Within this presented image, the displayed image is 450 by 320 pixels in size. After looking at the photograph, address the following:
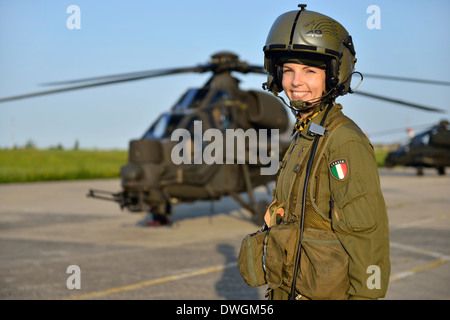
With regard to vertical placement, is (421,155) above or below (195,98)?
below

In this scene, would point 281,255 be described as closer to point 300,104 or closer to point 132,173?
point 300,104

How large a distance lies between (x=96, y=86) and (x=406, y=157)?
79.0 feet

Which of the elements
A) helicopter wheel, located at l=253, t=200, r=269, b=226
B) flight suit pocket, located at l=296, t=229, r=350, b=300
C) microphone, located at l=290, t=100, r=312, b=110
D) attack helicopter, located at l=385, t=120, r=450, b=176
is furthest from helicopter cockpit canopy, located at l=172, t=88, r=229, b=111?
attack helicopter, located at l=385, t=120, r=450, b=176

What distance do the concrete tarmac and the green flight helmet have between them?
3783mm

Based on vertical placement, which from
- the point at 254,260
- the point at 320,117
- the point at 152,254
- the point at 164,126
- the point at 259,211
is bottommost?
the point at 259,211

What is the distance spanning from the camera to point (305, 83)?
257 cm

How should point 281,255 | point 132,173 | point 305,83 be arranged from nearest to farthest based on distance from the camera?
point 281,255
point 305,83
point 132,173

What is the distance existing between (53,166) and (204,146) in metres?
25.4

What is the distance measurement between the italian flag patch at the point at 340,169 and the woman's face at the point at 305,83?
1.37ft

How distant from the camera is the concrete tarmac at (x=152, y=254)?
614cm

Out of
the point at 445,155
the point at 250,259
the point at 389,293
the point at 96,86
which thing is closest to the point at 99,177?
the point at 445,155

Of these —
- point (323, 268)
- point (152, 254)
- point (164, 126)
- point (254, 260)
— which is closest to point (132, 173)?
point (164, 126)

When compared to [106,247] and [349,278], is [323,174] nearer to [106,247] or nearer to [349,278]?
[349,278]

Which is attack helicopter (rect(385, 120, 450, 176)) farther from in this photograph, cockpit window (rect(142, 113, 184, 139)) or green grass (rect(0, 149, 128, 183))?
cockpit window (rect(142, 113, 184, 139))
